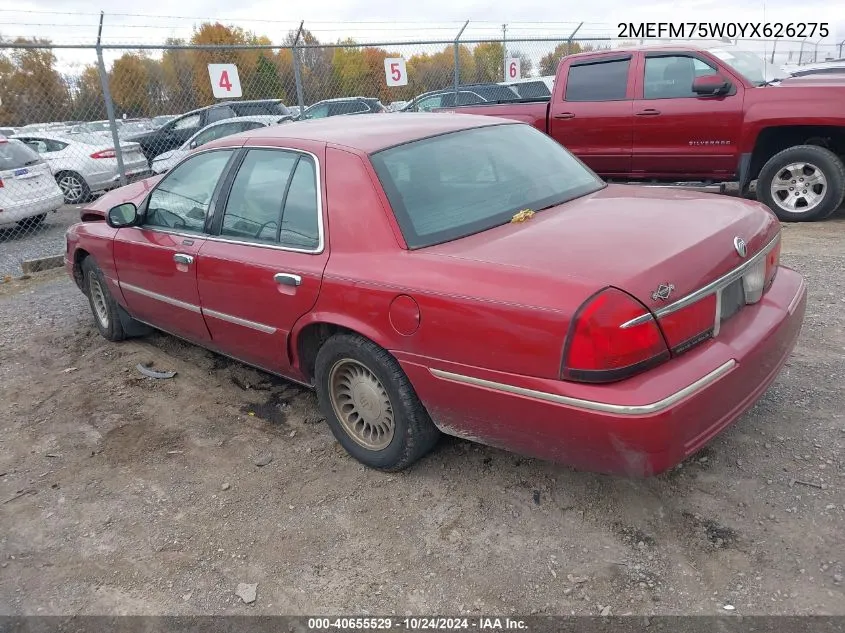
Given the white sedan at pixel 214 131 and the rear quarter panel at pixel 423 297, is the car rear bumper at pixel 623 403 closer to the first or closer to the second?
the rear quarter panel at pixel 423 297

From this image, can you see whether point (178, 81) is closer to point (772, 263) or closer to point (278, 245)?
point (278, 245)

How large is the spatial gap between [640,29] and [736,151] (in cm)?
886

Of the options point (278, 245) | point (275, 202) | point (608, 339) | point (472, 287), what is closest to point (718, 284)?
point (608, 339)

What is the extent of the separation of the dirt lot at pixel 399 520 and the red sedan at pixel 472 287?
0.37m

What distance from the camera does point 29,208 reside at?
996 cm

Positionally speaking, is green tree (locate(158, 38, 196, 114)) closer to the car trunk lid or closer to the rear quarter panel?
the rear quarter panel

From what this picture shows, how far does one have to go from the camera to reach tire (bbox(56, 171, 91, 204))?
12789 mm

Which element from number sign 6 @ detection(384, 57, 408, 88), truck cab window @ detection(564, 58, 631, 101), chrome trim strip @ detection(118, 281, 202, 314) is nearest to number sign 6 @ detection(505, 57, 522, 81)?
number sign 6 @ detection(384, 57, 408, 88)

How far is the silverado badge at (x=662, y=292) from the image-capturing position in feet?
7.79

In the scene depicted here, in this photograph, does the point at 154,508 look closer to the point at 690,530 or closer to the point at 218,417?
the point at 218,417

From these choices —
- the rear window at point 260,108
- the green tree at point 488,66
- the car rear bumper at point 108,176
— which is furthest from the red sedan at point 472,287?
the green tree at point 488,66

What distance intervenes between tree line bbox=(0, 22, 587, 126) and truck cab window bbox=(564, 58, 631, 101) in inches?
160

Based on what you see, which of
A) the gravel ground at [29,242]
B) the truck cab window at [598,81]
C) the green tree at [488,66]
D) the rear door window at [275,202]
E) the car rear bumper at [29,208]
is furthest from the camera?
the green tree at [488,66]

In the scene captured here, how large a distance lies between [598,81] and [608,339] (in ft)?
21.2
